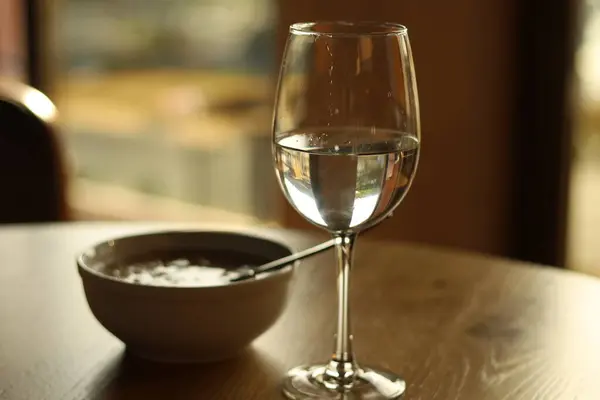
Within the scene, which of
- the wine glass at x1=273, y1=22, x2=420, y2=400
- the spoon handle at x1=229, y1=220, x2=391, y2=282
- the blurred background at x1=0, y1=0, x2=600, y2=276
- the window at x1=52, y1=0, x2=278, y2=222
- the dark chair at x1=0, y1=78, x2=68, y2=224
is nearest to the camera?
the wine glass at x1=273, y1=22, x2=420, y2=400

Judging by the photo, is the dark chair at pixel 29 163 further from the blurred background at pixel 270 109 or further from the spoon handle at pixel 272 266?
the spoon handle at pixel 272 266

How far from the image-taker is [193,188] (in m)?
2.84

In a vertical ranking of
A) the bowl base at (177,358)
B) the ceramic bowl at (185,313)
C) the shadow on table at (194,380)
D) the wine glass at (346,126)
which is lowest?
the shadow on table at (194,380)

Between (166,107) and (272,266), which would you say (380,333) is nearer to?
(272,266)

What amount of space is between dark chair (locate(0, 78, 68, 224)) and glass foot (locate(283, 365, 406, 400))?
84cm

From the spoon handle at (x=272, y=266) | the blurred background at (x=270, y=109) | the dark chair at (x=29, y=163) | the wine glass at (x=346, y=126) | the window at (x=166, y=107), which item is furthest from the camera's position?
the window at (x=166, y=107)

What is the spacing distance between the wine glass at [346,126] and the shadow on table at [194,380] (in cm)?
3

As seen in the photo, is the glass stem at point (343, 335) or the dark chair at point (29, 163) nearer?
the glass stem at point (343, 335)

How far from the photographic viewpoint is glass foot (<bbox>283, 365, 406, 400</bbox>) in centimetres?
71

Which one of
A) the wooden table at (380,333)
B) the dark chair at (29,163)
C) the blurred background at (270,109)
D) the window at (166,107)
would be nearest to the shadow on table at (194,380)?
the wooden table at (380,333)

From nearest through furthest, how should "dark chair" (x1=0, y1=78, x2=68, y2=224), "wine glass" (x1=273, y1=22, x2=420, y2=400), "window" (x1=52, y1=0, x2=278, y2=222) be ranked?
"wine glass" (x1=273, y1=22, x2=420, y2=400) → "dark chair" (x1=0, y1=78, x2=68, y2=224) → "window" (x1=52, y1=0, x2=278, y2=222)

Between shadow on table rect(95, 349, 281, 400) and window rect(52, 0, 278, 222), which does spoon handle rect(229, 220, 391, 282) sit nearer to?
shadow on table rect(95, 349, 281, 400)

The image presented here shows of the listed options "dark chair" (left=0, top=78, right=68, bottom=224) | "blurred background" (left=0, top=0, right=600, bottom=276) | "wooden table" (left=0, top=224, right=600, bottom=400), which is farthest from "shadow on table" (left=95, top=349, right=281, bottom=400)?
"blurred background" (left=0, top=0, right=600, bottom=276)

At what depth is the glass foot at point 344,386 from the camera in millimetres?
713
